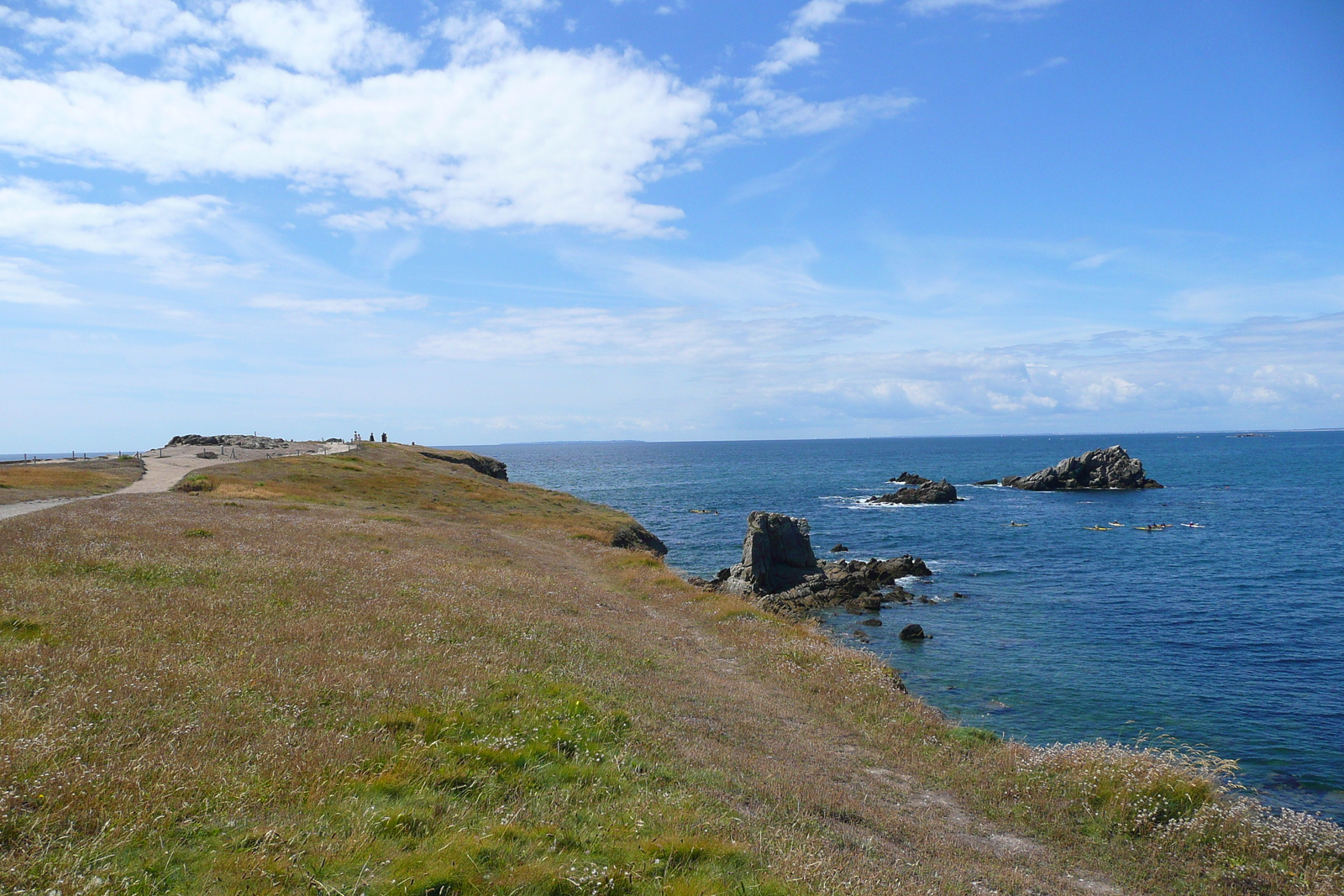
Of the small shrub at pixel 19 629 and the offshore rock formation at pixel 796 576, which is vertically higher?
the small shrub at pixel 19 629

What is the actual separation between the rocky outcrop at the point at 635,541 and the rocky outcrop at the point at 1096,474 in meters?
89.3

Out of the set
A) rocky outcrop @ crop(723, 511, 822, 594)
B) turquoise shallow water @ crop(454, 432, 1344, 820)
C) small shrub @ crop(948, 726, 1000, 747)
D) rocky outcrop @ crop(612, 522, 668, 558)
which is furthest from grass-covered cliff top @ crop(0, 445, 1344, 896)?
rocky outcrop @ crop(612, 522, 668, 558)

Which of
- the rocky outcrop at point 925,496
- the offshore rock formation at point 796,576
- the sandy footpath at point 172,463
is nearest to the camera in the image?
the sandy footpath at point 172,463

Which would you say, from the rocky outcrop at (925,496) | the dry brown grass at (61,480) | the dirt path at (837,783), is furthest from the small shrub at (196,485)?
the rocky outcrop at (925,496)

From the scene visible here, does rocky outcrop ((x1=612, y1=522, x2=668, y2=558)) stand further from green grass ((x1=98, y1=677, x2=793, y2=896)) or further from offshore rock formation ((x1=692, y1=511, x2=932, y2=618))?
green grass ((x1=98, y1=677, x2=793, y2=896))

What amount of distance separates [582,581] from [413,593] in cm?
1309

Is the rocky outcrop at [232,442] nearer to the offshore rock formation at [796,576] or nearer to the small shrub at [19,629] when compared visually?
→ the offshore rock formation at [796,576]

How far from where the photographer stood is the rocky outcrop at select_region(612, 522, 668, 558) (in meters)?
54.5

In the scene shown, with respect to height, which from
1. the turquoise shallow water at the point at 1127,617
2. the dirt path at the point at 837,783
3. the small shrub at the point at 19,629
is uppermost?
the small shrub at the point at 19,629

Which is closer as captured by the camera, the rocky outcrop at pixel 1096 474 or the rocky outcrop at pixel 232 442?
the rocky outcrop at pixel 232 442

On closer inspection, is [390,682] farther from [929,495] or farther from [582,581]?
[929,495]

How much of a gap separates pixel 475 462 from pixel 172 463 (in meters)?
39.9

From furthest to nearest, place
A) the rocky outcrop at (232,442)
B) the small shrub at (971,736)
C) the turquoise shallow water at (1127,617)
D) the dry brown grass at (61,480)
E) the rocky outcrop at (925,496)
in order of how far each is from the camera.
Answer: the rocky outcrop at (925,496) → the rocky outcrop at (232,442) → the dry brown grass at (61,480) → the turquoise shallow water at (1127,617) → the small shrub at (971,736)

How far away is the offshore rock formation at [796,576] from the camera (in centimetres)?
4541
